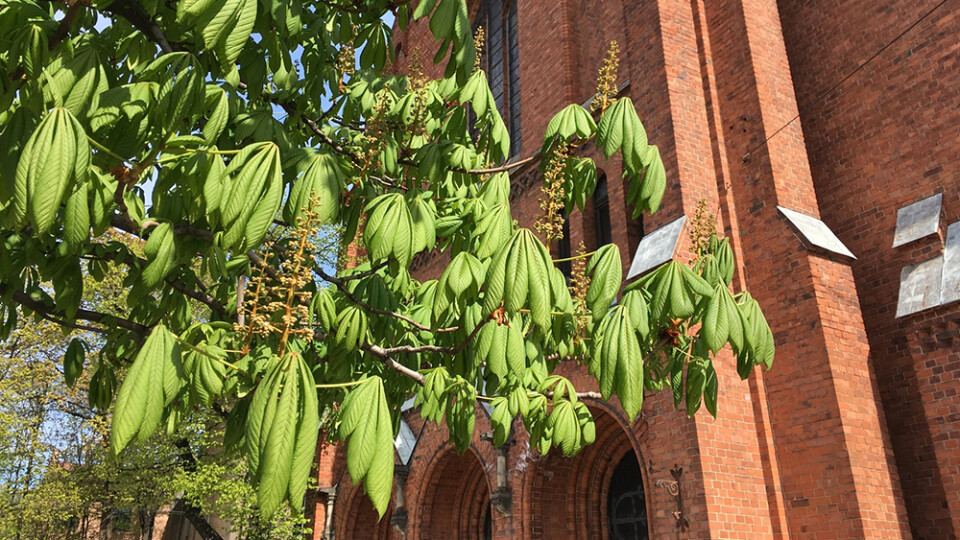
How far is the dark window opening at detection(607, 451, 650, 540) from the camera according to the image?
917 cm

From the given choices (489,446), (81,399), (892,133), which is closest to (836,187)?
(892,133)

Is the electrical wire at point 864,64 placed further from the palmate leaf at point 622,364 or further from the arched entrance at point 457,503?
the palmate leaf at point 622,364

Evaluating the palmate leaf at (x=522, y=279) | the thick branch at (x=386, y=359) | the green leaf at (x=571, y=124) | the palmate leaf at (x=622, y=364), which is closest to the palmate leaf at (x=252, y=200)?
the palmate leaf at (x=522, y=279)

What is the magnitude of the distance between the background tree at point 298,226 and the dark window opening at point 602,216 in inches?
240

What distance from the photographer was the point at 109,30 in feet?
10.7

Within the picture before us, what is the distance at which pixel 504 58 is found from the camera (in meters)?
14.8

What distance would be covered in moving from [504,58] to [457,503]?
876 centimetres

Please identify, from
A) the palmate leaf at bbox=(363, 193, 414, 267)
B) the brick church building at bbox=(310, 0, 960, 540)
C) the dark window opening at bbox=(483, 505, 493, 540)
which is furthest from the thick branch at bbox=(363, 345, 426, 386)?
the dark window opening at bbox=(483, 505, 493, 540)

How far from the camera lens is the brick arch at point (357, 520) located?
15.0 metres

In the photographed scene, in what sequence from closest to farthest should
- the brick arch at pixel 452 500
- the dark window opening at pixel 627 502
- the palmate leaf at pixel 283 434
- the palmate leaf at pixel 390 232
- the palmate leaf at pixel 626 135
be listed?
the palmate leaf at pixel 283 434 → the palmate leaf at pixel 390 232 → the palmate leaf at pixel 626 135 → the dark window opening at pixel 627 502 → the brick arch at pixel 452 500

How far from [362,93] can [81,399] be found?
18012 mm

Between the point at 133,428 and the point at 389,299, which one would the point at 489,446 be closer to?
the point at 389,299

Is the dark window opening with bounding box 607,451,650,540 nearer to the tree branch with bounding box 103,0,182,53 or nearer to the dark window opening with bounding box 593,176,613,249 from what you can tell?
the dark window opening with bounding box 593,176,613,249

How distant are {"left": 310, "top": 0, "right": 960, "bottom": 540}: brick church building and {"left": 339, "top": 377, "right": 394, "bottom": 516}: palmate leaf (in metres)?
5.70
